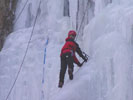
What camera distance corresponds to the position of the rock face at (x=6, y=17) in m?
8.28

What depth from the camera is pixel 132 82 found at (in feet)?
14.8

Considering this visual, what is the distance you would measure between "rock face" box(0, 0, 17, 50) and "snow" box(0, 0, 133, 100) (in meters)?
0.23

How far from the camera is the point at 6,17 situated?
8.41m

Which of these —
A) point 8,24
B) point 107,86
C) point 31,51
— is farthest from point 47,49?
point 107,86

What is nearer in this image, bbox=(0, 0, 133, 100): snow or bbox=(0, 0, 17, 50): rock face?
bbox=(0, 0, 133, 100): snow

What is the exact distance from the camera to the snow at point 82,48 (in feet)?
15.1

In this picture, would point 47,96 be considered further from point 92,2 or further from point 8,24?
point 8,24

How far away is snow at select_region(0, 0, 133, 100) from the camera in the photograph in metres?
4.59

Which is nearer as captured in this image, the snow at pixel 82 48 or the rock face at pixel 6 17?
the snow at pixel 82 48

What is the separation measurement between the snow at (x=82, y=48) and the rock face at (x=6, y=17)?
0.23m

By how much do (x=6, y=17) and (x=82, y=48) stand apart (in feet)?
9.95

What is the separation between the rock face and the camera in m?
8.28

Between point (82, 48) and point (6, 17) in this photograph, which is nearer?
point (82, 48)

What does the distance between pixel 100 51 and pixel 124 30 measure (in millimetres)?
483
